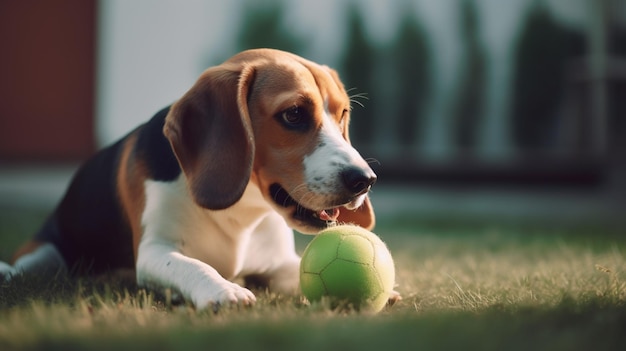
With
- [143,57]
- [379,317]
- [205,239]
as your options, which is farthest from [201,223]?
[143,57]

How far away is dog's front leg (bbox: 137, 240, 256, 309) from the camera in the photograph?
2.66 meters

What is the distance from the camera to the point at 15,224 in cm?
685

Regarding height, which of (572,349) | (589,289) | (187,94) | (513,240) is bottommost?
(513,240)

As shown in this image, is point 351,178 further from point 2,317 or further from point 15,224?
point 15,224

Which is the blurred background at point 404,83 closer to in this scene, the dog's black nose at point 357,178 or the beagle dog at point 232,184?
the beagle dog at point 232,184

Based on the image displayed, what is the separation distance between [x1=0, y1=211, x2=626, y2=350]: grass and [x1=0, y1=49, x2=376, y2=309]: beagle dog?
0.76ft

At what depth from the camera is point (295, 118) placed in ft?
10.5

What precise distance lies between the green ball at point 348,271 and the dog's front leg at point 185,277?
1.01ft

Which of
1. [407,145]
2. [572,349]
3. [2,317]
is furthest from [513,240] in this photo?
[407,145]

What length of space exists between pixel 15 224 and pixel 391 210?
5.44 meters

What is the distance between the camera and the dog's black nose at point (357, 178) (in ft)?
9.67

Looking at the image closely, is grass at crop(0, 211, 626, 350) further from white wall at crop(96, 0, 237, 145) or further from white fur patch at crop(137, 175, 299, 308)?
white wall at crop(96, 0, 237, 145)

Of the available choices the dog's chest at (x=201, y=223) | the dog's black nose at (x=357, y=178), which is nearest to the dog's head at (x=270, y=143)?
the dog's black nose at (x=357, y=178)

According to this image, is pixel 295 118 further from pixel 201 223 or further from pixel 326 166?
pixel 201 223
